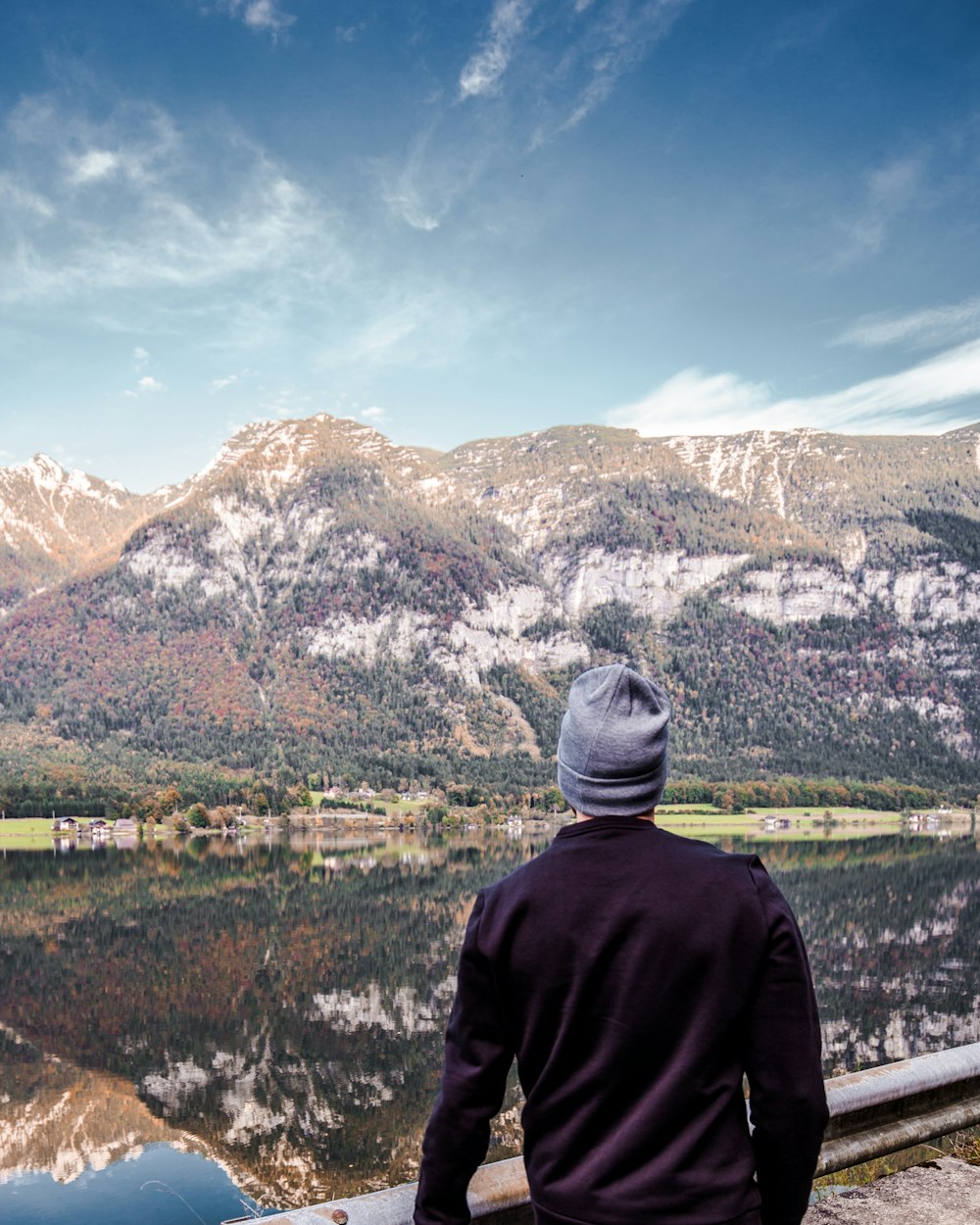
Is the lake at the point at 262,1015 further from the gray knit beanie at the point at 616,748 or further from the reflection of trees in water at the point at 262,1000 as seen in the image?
the gray knit beanie at the point at 616,748

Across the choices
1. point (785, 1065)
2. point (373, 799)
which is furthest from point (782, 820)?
point (785, 1065)

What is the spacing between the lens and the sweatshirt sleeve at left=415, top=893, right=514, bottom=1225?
2355 mm

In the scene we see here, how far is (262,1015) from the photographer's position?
3002 cm

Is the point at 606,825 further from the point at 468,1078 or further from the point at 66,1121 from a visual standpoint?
the point at 66,1121

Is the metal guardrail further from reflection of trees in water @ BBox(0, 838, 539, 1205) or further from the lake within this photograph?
reflection of trees in water @ BBox(0, 838, 539, 1205)

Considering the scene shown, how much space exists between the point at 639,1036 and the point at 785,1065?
0.35 meters

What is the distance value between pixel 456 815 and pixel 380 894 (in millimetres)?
62011

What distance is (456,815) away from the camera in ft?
380

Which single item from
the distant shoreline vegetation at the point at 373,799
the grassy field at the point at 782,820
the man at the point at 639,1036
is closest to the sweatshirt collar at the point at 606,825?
the man at the point at 639,1036

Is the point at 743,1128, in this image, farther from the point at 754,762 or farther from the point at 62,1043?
the point at 754,762

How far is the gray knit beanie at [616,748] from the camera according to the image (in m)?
2.47

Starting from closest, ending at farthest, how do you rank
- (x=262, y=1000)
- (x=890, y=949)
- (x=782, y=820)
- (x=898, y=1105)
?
(x=898, y=1105) < (x=262, y=1000) < (x=890, y=949) < (x=782, y=820)

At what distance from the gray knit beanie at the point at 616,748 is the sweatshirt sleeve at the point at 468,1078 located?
0.37 m

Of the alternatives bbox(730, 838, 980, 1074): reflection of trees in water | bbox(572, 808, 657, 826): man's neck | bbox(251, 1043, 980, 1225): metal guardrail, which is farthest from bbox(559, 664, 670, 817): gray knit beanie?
bbox(730, 838, 980, 1074): reflection of trees in water
